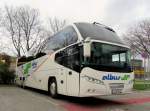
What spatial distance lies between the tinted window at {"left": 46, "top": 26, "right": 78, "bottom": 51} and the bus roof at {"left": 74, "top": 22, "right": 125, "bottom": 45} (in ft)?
1.51

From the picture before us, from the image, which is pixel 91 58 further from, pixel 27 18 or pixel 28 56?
pixel 27 18

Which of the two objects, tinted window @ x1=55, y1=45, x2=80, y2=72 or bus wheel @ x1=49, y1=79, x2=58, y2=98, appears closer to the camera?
tinted window @ x1=55, y1=45, x2=80, y2=72

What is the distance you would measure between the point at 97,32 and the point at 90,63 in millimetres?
1867

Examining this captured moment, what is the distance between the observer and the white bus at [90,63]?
11914mm

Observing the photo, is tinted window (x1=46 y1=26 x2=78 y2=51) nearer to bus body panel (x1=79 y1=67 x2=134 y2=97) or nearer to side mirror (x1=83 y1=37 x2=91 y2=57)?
side mirror (x1=83 y1=37 x2=91 y2=57)

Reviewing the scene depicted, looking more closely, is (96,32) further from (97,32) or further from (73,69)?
(73,69)

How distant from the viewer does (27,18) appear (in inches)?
1842

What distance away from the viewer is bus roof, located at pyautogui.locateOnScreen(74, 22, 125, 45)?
12.8 metres

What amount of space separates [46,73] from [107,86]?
5.52 m

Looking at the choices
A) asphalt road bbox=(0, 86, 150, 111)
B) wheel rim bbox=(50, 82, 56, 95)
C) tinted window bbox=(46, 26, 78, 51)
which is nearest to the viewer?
asphalt road bbox=(0, 86, 150, 111)

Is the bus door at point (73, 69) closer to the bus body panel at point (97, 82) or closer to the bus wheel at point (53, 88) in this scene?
the bus body panel at point (97, 82)

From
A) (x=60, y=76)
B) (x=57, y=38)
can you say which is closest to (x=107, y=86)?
(x=60, y=76)

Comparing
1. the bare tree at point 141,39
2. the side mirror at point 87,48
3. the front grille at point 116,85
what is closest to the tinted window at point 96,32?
the side mirror at point 87,48

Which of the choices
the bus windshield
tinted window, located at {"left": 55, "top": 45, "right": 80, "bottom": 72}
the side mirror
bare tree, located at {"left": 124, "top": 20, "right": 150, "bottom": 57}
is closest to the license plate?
the bus windshield
